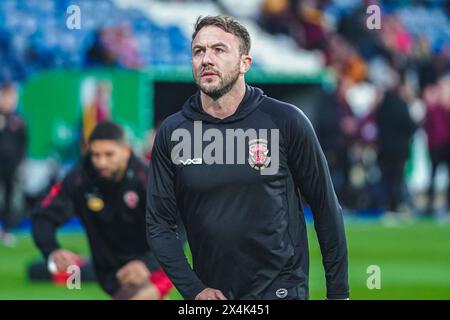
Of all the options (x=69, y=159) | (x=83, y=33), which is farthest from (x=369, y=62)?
(x=69, y=159)

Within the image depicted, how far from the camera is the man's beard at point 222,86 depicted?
5.59 m

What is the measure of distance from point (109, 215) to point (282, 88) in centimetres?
1579

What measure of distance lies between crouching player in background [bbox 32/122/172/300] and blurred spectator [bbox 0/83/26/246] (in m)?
9.23

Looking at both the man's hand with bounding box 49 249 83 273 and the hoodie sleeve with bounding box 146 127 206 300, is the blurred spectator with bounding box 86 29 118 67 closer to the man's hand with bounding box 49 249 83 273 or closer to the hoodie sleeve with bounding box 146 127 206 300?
the man's hand with bounding box 49 249 83 273

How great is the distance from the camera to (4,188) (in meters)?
18.5

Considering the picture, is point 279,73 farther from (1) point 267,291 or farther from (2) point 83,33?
(1) point 267,291

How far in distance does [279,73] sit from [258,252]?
18031 mm

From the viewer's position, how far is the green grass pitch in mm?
12102

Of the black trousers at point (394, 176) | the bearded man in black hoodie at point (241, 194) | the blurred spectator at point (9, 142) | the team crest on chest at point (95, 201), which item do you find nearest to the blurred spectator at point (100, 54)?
the blurred spectator at point (9, 142)

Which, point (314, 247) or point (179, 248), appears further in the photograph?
point (314, 247)

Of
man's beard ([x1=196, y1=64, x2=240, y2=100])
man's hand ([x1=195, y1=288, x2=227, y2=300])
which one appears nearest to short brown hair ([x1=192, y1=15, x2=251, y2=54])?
man's beard ([x1=196, y1=64, x2=240, y2=100])

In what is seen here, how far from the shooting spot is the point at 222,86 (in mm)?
5621

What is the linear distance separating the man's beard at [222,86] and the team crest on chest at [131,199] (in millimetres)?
3016

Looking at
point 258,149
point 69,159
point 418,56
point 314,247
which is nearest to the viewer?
point 258,149
